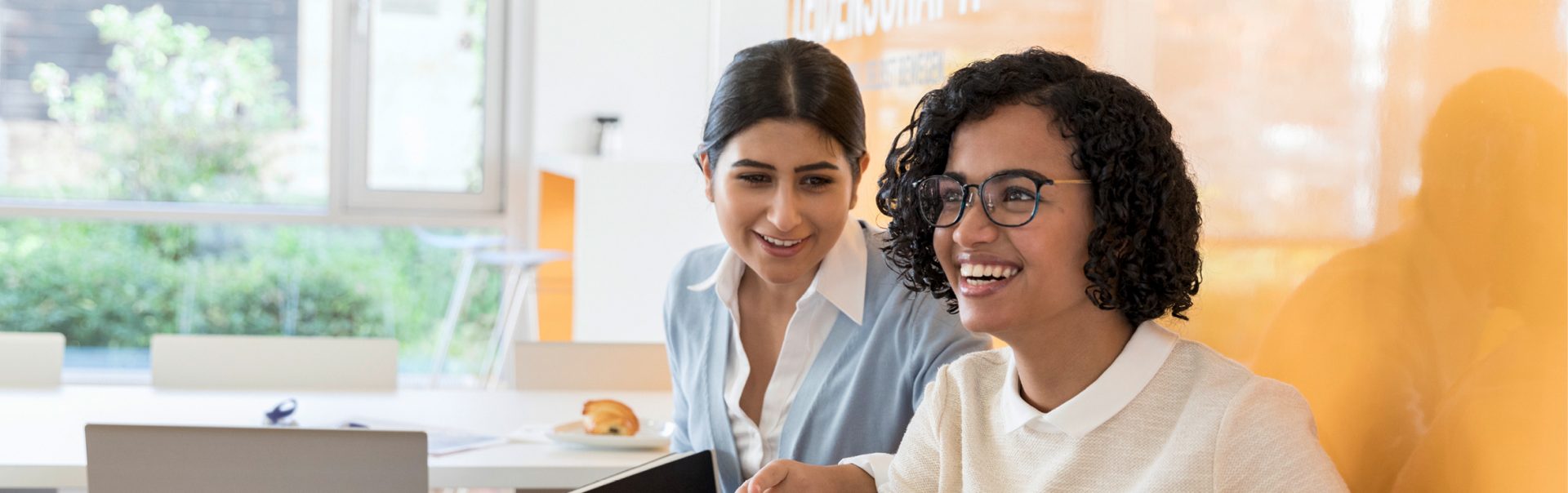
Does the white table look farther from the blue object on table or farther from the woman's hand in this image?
the woman's hand

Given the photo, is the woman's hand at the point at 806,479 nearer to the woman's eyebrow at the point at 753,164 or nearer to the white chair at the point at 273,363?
the woman's eyebrow at the point at 753,164

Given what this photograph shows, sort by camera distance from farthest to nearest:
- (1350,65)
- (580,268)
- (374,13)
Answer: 1. (374,13)
2. (580,268)
3. (1350,65)

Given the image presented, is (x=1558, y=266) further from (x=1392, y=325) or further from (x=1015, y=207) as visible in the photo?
(x=1015, y=207)

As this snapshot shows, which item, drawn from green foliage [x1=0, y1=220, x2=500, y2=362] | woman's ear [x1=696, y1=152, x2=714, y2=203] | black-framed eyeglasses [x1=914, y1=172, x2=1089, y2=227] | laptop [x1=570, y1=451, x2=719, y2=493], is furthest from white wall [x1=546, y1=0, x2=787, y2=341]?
black-framed eyeglasses [x1=914, y1=172, x2=1089, y2=227]

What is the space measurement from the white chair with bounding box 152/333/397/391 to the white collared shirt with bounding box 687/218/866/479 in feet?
4.39

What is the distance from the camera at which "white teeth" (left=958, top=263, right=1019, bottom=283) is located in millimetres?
1028

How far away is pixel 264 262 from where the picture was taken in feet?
19.9

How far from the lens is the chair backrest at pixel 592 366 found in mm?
2918

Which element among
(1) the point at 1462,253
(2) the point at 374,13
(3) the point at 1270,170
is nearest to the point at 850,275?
(3) the point at 1270,170

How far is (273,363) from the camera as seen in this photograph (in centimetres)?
289

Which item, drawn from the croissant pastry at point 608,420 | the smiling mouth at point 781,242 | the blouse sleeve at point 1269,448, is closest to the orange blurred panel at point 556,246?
the croissant pastry at point 608,420

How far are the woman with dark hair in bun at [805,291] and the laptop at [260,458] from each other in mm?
418

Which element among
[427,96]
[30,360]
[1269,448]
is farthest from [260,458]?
[427,96]

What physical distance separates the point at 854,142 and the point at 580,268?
2.45 meters
